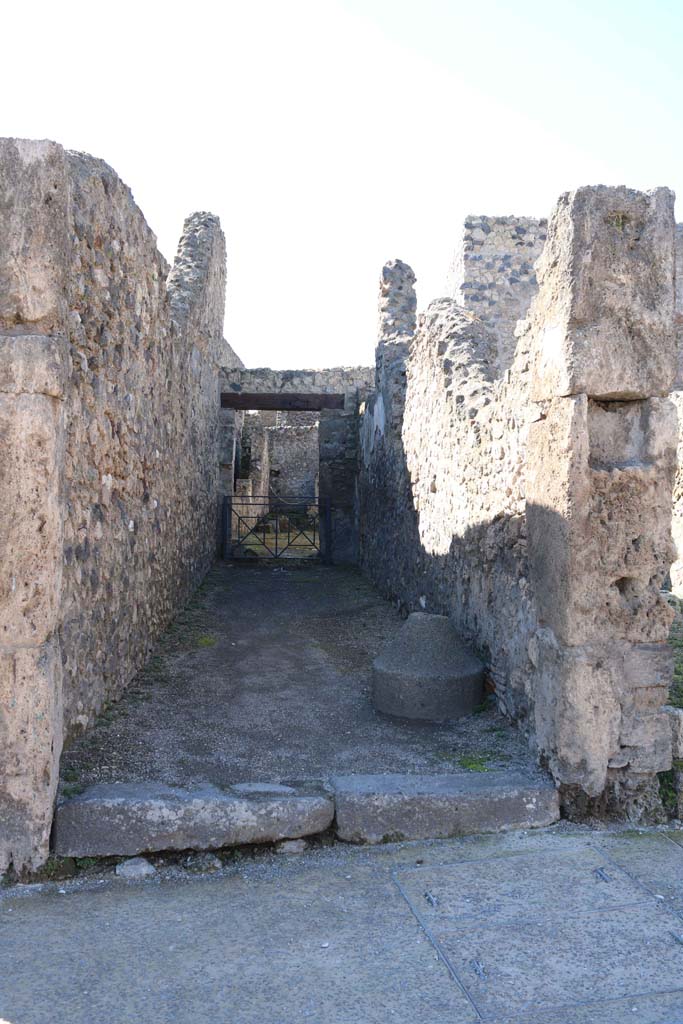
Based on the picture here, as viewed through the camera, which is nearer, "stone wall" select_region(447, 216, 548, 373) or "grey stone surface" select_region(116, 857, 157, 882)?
"grey stone surface" select_region(116, 857, 157, 882)

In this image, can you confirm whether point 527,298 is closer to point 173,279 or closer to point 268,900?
point 173,279

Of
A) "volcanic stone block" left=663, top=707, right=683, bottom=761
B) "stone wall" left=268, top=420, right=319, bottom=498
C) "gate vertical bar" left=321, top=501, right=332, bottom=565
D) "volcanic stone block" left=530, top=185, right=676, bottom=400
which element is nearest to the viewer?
"volcanic stone block" left=530, top=185, right=676, bottom=400

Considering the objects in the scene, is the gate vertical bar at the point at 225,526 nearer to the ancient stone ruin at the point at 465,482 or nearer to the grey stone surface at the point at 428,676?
the ancient stone ruin at the point at 465,482

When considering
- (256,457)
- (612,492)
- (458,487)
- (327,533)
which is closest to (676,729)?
(612,492)

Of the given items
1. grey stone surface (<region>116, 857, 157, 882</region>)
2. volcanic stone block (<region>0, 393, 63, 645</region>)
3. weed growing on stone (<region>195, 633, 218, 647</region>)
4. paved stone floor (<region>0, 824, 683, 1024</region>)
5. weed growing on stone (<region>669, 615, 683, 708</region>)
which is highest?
volcanic stone block (<region>0, 393, 63, 645</region>)

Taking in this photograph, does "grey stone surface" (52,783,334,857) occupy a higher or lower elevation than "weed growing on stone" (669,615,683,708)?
lower

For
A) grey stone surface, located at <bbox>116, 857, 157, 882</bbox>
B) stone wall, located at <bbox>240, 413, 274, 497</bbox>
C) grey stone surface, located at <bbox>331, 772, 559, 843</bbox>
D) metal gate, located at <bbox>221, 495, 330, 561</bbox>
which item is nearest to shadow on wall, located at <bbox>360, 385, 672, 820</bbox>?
grey stone surface, located at <bbox>331, 772, 559, 843</bbox>

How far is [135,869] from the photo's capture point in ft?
10.3

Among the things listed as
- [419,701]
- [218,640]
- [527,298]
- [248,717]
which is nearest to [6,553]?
[248,717]

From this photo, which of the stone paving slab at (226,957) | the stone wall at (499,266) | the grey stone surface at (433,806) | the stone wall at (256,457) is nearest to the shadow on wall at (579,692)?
the grey stone surface at (433,806)

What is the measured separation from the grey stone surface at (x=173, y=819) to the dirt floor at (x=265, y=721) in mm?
194

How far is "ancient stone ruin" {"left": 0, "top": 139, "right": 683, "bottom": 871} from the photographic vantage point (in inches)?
122

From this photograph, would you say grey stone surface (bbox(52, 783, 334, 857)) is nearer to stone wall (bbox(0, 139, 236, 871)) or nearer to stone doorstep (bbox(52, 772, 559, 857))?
stone doorstep (bbox(52, 772, 559, 857))

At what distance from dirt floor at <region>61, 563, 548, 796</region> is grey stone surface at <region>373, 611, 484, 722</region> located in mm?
110
